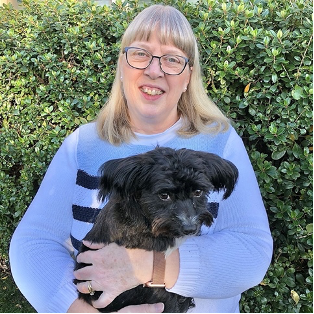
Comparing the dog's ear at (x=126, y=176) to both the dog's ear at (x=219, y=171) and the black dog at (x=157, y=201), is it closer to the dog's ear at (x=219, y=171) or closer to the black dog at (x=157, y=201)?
the black dog at (x=157, y=201)

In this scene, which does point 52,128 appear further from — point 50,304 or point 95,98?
point 50,304

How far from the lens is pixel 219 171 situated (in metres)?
2.10

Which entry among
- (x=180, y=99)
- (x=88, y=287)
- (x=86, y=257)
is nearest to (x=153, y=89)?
(x=180, y=99)

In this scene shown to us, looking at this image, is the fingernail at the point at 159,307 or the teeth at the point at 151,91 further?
the teeth at the point at 151,91

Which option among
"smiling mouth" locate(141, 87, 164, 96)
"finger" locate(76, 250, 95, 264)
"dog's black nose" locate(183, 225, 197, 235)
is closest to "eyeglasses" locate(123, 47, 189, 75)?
"smiling mouth" locate(141, 87, 164, 96)

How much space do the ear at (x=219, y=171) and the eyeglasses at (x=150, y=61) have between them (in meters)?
0.60

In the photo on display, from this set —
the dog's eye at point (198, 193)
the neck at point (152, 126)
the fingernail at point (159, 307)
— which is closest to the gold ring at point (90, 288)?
the fingernail at point (159, 307)

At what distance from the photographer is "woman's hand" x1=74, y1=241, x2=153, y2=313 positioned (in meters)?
Answer: 2.00

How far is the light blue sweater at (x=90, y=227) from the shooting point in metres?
2.05

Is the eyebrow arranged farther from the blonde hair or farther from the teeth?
the teeth

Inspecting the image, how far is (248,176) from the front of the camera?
7.52ft

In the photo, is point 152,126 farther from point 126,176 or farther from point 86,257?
point 86,257

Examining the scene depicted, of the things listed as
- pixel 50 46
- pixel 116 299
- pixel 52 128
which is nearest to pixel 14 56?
pixel 50 46

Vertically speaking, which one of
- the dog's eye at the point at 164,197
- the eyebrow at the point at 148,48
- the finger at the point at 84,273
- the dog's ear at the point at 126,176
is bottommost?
the finger at the point at 84,273
